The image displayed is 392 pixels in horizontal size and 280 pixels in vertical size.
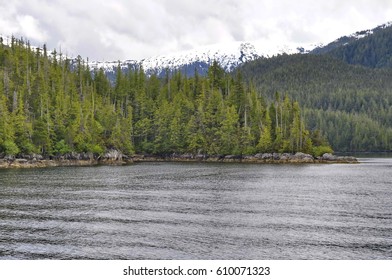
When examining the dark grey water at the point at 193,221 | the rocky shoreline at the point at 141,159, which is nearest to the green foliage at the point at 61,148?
the rocky shoreline at the point at 141,159

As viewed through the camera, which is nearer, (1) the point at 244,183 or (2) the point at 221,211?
(2) the point at 221,211

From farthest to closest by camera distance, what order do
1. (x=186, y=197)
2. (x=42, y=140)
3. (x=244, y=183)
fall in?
(x=42, y=140) → (x=244, y=183) → (x=186, y=197)

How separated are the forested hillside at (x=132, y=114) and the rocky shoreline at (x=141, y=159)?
2.27 meters

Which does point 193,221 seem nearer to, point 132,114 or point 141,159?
point 141,159

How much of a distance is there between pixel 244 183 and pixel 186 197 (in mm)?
20792

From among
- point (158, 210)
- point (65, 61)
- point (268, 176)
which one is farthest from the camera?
point (65, 61)

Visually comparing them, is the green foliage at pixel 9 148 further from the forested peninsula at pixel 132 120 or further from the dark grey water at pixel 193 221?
the dark grey water at pixel 193 221

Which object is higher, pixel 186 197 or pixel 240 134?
pixel 240 134

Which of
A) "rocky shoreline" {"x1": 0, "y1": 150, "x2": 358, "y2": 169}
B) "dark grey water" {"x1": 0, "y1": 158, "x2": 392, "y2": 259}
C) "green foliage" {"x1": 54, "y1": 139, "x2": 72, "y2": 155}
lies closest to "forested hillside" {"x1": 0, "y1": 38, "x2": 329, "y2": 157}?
"green foliage" {"x1": 54, "y1": 139, "x2": 72, "y2": 155}

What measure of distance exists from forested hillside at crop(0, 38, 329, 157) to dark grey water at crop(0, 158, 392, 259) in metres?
61.1

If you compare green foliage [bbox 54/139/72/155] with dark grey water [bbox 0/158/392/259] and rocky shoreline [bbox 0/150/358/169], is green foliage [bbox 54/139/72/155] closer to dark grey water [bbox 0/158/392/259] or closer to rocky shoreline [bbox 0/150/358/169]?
rocky shoreline [bbox 0/150/358/169]
